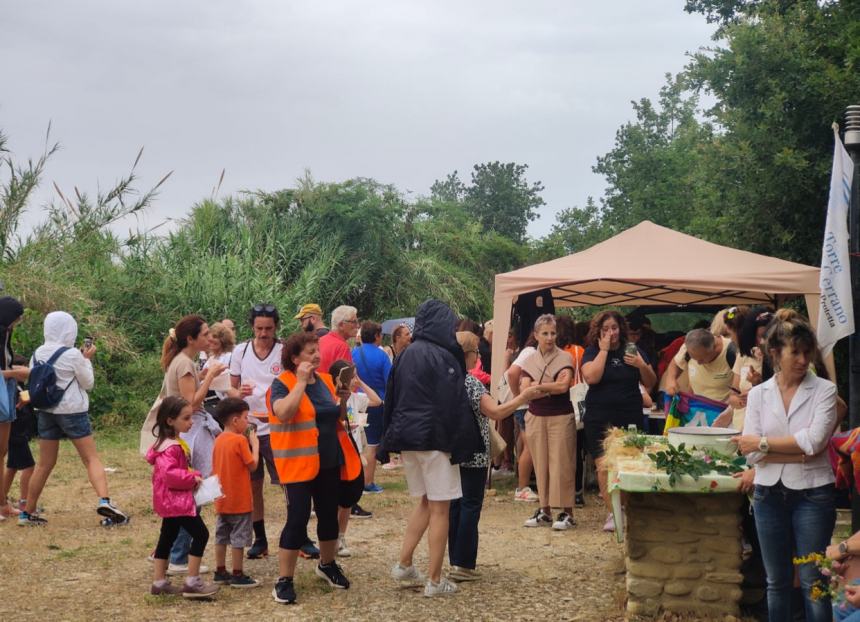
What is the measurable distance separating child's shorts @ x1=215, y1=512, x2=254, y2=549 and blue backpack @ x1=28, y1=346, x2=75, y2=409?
8.51ft

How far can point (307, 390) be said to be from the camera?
19.5ft

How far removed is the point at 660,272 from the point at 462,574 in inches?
176

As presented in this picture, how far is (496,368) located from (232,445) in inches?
161

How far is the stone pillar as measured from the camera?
5305mm

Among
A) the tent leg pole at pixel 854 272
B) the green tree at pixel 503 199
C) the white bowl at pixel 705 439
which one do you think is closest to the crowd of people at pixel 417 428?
the tent leg pole at pixel 854 272

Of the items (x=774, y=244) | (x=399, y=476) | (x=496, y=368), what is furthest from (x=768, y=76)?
(x=399, y=476)

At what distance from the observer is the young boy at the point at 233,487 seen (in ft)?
20.3

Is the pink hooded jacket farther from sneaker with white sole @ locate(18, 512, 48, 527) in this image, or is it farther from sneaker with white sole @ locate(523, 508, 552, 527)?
sneaker with white sole @ locate(523, 508, 552, 527)

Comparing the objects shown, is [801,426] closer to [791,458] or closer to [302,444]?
[791,458]

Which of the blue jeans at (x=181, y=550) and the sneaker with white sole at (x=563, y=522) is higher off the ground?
the blue jeans at (x=181, y=550)

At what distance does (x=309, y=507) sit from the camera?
5.94m

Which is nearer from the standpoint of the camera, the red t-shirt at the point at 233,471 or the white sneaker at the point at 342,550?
the red t-shirt at the point at 233,471

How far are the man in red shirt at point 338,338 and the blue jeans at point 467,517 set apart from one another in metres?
1.98

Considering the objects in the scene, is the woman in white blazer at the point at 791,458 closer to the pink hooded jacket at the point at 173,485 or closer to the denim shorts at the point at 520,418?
the pink hooded jacket at the point at 173,485
